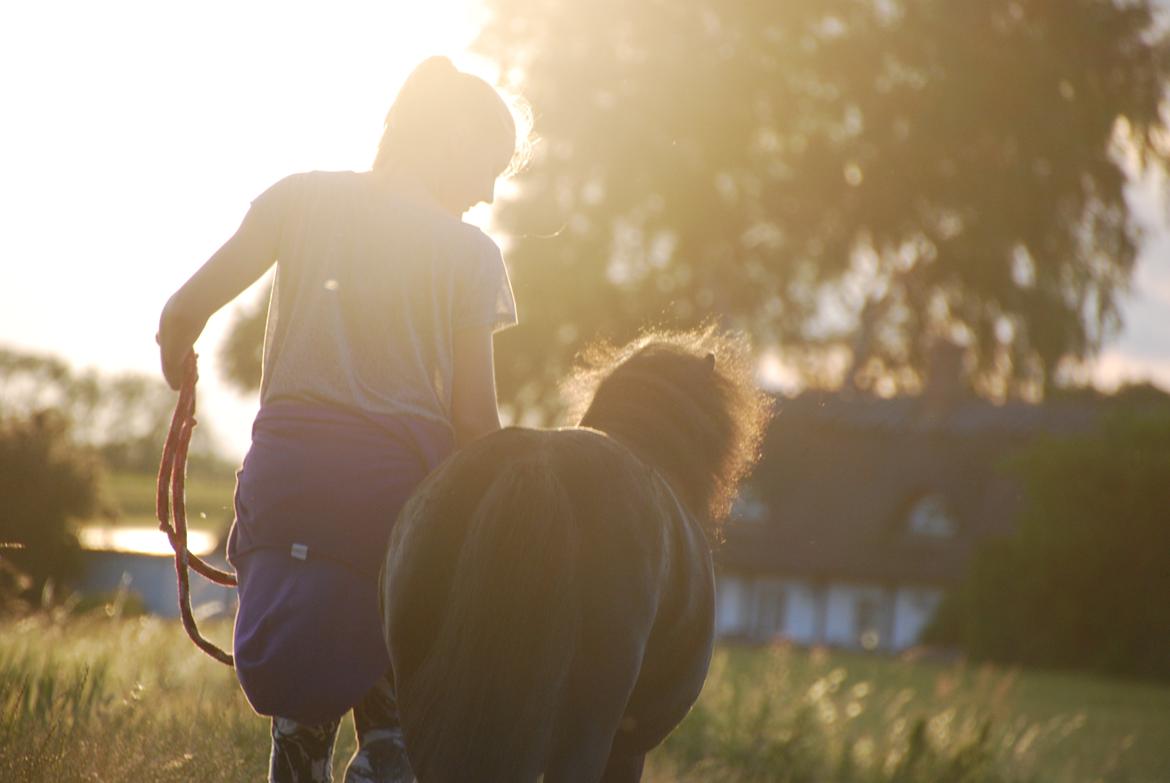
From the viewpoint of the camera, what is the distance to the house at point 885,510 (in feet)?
122

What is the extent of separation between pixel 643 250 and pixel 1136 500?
9195 mm

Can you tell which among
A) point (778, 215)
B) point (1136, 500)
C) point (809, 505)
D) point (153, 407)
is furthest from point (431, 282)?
point (153, 407)

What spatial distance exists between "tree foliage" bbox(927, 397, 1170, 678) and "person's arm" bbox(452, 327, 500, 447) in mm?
20811

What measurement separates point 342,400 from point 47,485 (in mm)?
17312

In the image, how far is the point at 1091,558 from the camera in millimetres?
21906

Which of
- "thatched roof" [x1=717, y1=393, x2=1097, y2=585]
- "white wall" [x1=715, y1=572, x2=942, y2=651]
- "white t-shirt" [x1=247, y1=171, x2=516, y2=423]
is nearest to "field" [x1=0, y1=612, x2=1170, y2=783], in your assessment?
"white t-shirt" [x1=247, y1=171, x2=516, y2=423]

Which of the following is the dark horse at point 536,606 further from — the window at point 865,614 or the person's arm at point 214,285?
the window at point 865,614

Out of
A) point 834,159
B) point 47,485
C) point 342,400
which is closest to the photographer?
point 342,400

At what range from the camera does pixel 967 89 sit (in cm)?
1997

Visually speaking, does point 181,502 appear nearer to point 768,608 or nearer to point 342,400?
point 342,400

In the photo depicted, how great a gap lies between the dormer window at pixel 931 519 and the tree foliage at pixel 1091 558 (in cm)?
1482

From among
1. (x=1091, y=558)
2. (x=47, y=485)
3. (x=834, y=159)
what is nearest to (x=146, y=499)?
(x=47, y=485)

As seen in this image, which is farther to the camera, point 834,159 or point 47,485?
point 834,159

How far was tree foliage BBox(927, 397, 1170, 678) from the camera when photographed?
71.3 ft
